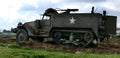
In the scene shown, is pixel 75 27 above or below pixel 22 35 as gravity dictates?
above

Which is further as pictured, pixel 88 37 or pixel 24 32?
pixel 24 32

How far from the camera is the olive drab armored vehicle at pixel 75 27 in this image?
23797 millimetres

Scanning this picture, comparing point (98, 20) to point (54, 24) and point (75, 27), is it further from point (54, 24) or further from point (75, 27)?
point (54, 24)

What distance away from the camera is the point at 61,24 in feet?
82.3

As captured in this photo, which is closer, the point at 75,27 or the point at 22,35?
the point at 75,27

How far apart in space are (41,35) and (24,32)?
172 centimetres

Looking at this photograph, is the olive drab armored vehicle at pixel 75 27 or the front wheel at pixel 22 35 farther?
the front wheel at pixel 22 35

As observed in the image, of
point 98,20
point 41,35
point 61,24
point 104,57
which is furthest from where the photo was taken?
point 41,35

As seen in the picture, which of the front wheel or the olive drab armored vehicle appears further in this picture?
the front wheel

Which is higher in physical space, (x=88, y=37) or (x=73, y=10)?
(x=73, y=10)

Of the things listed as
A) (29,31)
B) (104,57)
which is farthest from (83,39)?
(104,57)

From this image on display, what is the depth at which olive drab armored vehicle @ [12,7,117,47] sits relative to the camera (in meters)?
23.8

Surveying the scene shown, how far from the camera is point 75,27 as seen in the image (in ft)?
80.3

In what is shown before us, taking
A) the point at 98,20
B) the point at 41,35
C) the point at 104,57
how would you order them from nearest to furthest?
the point at 104,57
the point at 98,20
the point at 41,35
